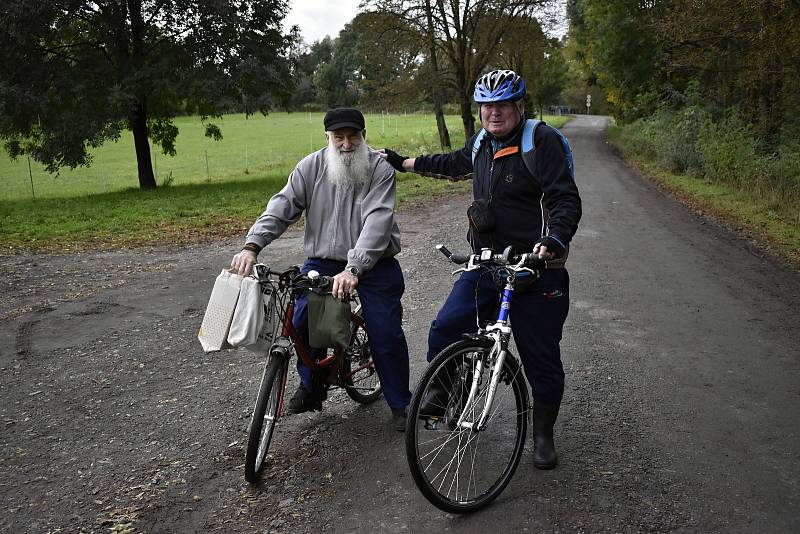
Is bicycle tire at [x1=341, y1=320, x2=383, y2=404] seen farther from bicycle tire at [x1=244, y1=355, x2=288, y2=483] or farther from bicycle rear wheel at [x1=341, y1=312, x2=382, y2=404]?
bicycle tire at [x1=244, y1=355, x2=288, y2=483]

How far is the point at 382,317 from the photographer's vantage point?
4156 millimetres

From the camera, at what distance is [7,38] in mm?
19281

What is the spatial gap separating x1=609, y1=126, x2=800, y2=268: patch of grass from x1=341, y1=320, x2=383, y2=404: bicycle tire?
7087mm

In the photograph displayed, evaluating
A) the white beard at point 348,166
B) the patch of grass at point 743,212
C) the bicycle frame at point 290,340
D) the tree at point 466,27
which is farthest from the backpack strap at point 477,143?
the tree at point 466,27

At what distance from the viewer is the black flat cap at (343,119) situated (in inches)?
162

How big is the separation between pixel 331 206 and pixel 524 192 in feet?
3.87

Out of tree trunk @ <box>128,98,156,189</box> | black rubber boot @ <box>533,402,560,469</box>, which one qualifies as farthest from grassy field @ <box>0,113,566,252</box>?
black rubber boot @ <box>533,402,560,469</box>

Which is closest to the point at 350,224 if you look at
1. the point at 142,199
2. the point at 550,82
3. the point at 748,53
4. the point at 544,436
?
the point at 544,436

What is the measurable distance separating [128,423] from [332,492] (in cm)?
178

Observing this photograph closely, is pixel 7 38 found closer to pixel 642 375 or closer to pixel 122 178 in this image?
pixel 122 178

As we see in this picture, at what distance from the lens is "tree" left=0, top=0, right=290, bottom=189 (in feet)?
66.0

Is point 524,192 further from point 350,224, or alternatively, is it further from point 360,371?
point 360,371

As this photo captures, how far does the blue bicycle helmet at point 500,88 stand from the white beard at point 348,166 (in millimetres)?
794

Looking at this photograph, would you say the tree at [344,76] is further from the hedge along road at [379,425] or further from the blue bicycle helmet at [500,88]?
the blue bicycle helmet at [500,88]
